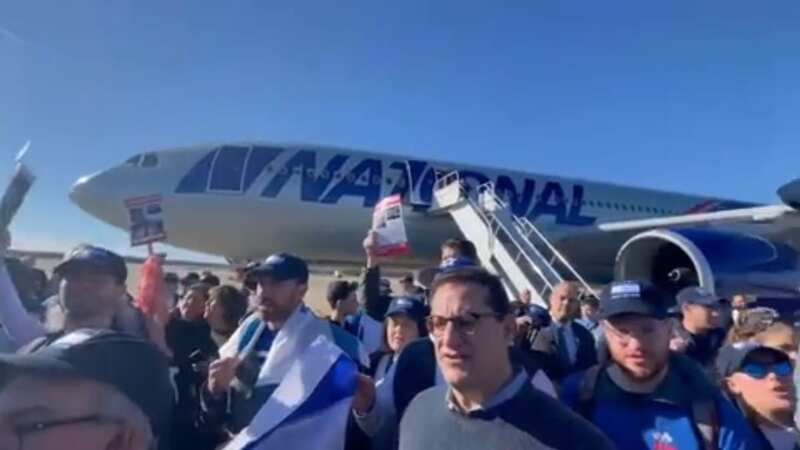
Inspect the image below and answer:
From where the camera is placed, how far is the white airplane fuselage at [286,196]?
14.2 meters

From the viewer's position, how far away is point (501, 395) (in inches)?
80.8

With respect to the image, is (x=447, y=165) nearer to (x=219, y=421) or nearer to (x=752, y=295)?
(x=752, y=295)

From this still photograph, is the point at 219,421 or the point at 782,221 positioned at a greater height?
the point at 782,221

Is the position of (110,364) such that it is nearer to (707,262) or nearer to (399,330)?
(399,330)

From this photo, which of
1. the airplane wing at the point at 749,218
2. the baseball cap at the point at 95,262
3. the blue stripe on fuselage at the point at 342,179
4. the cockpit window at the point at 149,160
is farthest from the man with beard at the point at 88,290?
the cockpit window at the point at 149,160

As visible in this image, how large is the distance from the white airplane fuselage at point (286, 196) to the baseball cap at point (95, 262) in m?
10.1

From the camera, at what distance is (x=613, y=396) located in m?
2.59

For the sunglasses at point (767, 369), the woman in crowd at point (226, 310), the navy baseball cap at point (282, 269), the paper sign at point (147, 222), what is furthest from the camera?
the paper sign at point (147, 222)

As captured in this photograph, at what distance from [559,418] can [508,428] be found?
0.43ft

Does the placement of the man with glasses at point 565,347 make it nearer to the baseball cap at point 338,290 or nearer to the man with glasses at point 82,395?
the baseball cap at point 338,290

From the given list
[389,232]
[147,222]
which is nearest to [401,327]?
[389,232]

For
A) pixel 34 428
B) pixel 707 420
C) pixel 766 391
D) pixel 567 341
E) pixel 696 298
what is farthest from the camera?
pixel 696 298

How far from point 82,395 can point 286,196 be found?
45.1ft

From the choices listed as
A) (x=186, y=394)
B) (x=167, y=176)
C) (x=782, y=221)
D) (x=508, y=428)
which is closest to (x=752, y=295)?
(x=782, y=221)
